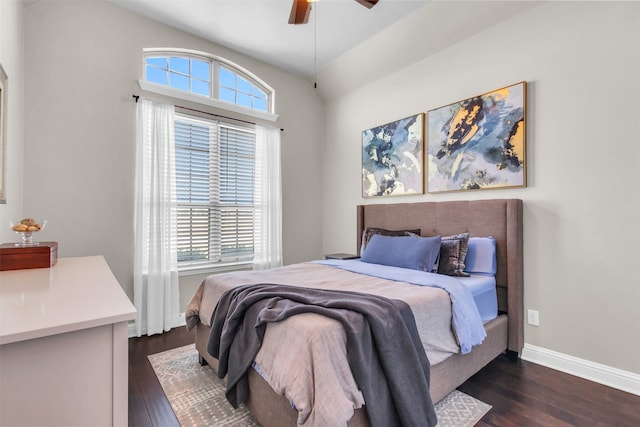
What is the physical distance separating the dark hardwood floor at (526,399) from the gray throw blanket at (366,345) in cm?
57

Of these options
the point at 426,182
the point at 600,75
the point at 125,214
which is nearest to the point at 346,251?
the point at 426,182

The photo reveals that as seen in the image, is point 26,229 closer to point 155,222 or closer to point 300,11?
point 155,222

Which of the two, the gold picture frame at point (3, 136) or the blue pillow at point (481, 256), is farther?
the blue pillow at point (481, 256)

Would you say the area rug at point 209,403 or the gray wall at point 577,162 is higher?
the gray wall at point 577,162

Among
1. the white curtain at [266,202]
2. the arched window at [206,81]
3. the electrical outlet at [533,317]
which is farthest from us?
the white curtain at [266,202]

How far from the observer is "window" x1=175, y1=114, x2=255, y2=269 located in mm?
3482

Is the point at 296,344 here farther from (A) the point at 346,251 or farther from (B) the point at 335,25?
(B) the point at 335,25

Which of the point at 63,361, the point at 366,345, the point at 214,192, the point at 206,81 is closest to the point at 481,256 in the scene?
the point at 366,345

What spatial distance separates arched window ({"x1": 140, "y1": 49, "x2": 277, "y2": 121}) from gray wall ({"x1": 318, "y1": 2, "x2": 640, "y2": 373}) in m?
2.21

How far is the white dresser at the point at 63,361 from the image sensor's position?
78cm

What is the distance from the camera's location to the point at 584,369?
229cm

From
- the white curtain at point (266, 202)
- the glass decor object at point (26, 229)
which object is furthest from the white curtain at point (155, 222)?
the glass decor object at point (26, 229)

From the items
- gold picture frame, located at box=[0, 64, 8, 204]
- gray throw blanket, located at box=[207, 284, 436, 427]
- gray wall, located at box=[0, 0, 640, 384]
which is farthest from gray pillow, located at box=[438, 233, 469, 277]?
gold picture frame, located at box=[0, 64, 8, 204]

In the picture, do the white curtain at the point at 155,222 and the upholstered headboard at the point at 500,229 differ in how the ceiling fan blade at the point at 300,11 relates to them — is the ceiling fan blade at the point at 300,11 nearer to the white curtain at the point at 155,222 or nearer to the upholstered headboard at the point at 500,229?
the white curtain at the point at 155,222
